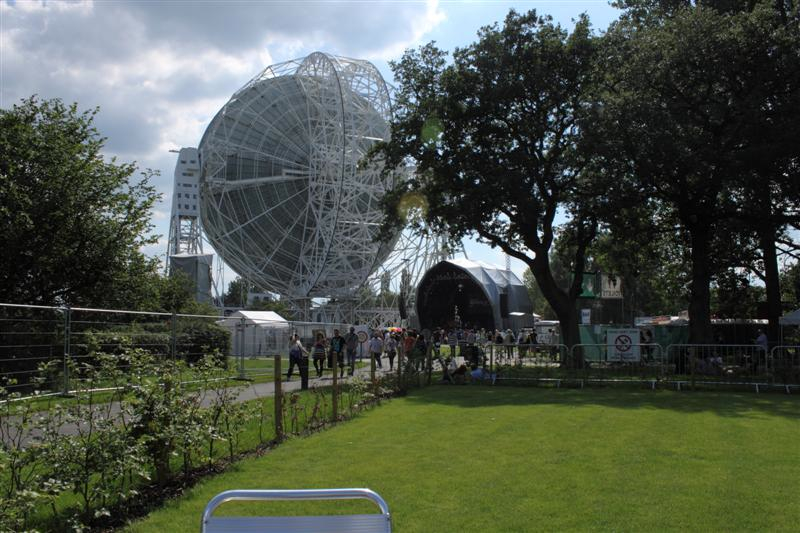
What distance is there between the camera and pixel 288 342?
97.2 ft

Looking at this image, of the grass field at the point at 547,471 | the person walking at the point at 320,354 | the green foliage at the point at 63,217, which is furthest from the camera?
the person walking at the point at 320,354

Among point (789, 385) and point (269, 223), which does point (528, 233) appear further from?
point (269, 223)

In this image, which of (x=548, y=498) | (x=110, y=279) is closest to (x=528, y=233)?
(x=110, y=279)

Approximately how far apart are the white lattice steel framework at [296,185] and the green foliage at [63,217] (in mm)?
24223

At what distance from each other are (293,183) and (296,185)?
28cm

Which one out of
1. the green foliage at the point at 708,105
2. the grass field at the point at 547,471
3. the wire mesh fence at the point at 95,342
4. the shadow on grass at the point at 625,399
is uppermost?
the green foliage at the point at 708,105

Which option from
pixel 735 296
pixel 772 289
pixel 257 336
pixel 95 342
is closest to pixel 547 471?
pixel 95 342

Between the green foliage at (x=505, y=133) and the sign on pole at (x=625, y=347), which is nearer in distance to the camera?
the sign on pole at (x=625, y=347)

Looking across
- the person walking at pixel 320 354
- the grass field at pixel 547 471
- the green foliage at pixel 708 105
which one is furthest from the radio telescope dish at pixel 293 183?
the grass field at pixel 547 471

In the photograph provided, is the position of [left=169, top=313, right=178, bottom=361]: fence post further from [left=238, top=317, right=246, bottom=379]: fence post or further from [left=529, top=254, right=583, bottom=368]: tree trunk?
[left=529, top=254, right=583, bottom=368]: tree trunk

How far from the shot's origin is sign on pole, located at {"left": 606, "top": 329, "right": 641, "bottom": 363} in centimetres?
2264

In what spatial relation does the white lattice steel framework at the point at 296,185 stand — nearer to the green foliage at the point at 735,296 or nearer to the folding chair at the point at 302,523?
the green foliage at the point at 735,296

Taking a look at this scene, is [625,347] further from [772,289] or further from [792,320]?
[772,289]

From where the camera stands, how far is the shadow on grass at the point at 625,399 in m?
16.0
